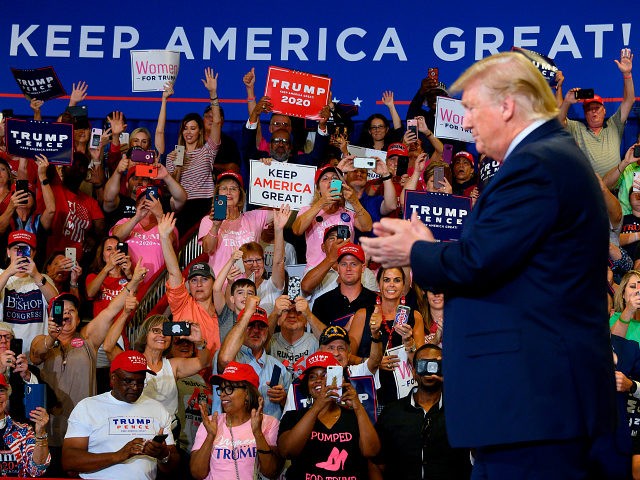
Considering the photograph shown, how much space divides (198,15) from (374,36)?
1.83m

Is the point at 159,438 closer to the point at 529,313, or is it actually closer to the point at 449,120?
the point at 529,313

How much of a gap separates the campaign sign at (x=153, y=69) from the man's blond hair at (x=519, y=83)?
6.58 metres

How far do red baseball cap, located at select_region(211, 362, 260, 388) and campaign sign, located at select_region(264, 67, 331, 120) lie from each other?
3.07m

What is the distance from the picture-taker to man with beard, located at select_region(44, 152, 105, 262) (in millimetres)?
7703

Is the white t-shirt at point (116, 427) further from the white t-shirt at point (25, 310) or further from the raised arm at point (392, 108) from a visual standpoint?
the raised arm at point (392, 108)

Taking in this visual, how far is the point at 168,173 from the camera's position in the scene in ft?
25.5

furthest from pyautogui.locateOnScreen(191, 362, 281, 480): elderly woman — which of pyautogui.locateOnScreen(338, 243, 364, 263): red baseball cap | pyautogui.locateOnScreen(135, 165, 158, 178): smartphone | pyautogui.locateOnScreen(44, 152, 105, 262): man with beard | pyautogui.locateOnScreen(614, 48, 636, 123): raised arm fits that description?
pyautogui.locateOnScreen(614, 48, 636, 123): raised arm

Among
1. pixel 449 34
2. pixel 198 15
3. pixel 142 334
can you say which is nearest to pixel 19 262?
pixel 142 334

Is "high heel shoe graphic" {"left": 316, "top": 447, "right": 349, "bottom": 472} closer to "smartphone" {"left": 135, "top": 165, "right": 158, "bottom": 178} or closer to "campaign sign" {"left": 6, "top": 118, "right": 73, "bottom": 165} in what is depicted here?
"smartphone" {"left": 135, "top": 165, "right": 158, "bottom": 178}

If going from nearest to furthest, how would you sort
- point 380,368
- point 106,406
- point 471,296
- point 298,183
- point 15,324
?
point 471,296, point 106,406, point 380,368, point 15,324, point 298,183

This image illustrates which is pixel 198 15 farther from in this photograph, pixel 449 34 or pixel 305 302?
pixel 305 302

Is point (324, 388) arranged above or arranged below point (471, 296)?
below

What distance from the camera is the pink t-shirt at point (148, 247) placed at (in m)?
7.39

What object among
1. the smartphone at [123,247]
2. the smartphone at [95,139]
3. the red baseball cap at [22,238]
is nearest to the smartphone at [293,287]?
the smartphone at [123,247]
